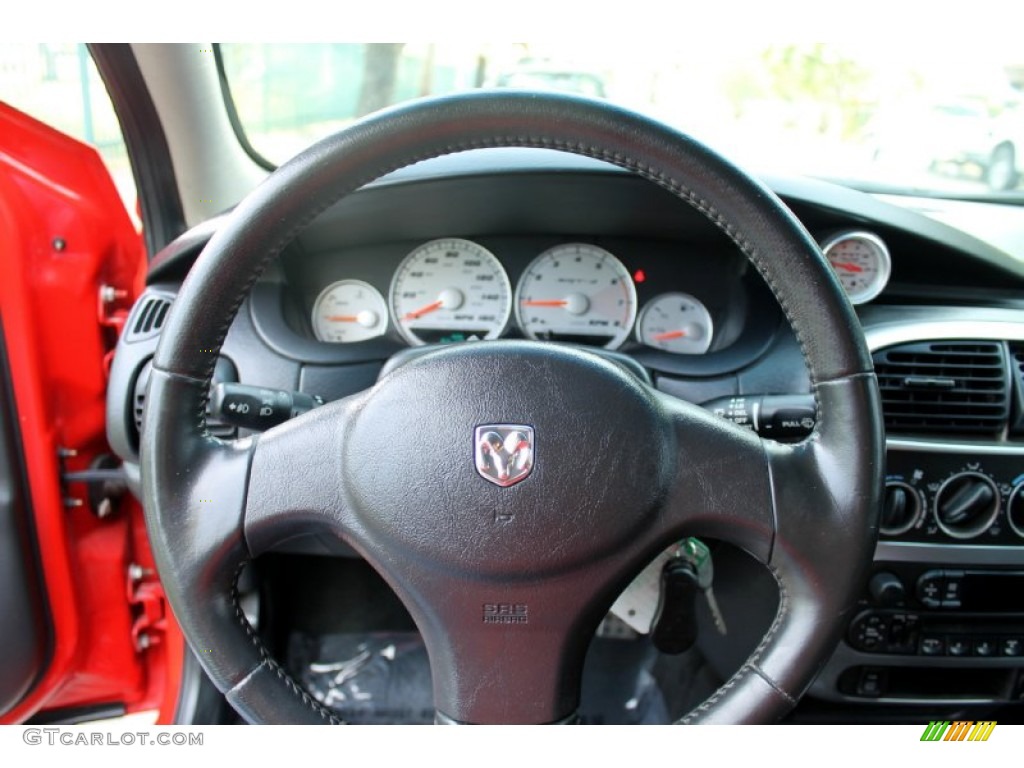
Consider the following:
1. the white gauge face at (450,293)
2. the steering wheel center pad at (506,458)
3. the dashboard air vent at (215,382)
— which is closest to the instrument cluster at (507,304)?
the white gauge face at (450,293)

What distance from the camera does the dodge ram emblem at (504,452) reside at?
836mm

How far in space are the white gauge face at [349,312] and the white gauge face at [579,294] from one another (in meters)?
0.29

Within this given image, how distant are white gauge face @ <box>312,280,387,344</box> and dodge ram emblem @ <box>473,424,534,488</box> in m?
0.86

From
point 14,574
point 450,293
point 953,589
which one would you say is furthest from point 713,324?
point 14,574

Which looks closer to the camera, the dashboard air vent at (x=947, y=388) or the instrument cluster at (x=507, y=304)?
the dashboard air vent at (x=947, y=388)

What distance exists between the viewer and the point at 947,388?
54.5 inches

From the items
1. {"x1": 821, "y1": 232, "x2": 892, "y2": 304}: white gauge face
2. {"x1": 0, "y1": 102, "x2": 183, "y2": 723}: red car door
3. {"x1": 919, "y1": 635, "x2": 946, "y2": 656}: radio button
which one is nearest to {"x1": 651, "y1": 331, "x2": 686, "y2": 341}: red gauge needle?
{"x1": 821, "y1": 232, "x2": 892, "y2": 304}: white gauge face

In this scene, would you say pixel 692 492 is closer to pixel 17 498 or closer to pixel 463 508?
pixel 463 508

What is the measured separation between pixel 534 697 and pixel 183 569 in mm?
399

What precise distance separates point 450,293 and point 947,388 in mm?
921

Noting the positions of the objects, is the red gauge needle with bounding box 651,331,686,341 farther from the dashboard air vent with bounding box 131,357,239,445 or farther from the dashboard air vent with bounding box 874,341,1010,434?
the dashboard air vent with bounding box 131,357,239,445

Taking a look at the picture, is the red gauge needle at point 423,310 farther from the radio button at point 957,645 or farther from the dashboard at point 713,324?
the radio button at point 957,645

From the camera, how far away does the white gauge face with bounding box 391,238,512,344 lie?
5.32 ft
